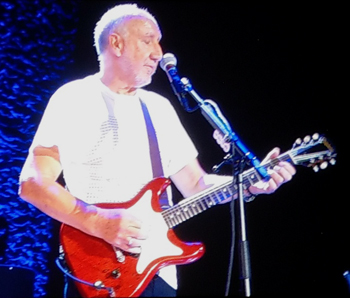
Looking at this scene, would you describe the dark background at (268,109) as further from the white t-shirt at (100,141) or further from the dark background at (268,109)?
the white t-shirt at (100,141)

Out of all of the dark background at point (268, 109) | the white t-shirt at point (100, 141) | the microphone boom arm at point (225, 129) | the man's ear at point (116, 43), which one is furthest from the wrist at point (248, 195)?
the man's ear at point (116, 43)

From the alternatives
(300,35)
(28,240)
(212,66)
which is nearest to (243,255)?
(28,240)

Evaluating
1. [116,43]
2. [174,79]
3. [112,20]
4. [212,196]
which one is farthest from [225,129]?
[112,20]

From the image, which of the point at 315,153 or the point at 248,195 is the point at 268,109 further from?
the point at 248,195

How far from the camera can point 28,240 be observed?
2.96m

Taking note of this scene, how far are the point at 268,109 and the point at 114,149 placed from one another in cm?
136

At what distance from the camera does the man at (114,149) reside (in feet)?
7.34

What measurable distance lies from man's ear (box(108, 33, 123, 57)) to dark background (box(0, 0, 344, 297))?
492 mm

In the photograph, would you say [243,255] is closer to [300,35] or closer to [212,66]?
[212,66]

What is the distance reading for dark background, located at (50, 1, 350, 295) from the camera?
3270 millimetres

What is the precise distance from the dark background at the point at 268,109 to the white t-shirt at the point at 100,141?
673 mm

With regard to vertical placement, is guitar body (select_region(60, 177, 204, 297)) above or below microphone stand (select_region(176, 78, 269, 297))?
below

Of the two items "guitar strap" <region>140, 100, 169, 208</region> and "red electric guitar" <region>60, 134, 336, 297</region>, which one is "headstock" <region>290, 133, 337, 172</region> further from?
"guitar strap" <region>140, 100, 169, 208</region>

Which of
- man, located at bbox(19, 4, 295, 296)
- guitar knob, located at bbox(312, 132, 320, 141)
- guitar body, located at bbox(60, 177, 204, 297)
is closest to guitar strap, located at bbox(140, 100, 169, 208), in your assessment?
man, located at bbox(19, 4, 295, 296)
